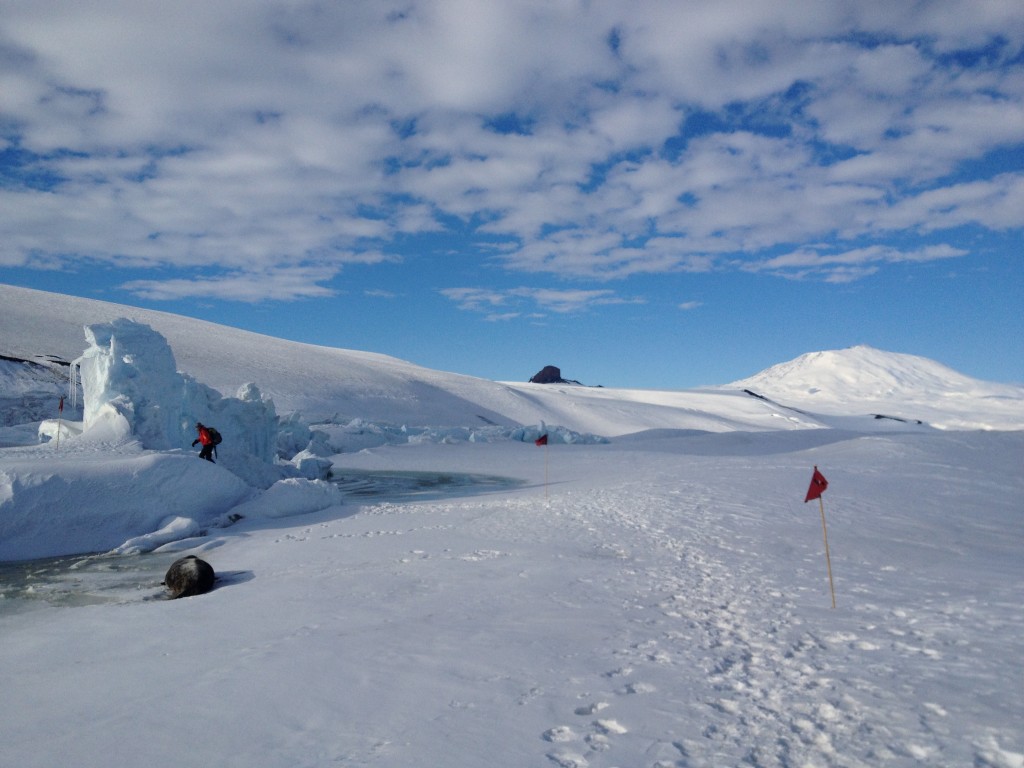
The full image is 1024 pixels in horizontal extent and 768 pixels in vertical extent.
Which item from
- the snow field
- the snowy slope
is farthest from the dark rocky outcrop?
the snow field

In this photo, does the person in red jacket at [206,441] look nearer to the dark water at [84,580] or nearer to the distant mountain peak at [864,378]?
the dark water at [84,580]

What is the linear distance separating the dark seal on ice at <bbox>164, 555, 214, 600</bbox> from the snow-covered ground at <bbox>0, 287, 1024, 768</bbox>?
248mm

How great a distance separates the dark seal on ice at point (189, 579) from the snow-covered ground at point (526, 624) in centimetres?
25

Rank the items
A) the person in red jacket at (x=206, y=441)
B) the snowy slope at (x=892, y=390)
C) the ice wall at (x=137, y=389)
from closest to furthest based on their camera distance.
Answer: the person in red jacket at (x=206, y=441), the ice wall at (x=137, y=389), the snowy slope at (x=892, y=390)

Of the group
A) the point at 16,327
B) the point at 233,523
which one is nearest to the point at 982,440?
the point at 233,523

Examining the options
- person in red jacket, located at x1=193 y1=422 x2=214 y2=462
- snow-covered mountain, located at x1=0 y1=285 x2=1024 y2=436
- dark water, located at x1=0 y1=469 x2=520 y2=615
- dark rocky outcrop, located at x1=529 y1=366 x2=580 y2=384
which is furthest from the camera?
dark rocky outcrop, located at x1=529 y1=366 x2=580 y2=384

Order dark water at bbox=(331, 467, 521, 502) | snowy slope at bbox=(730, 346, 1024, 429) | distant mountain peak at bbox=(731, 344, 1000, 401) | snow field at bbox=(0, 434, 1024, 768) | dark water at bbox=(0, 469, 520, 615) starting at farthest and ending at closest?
distant mountain peak at bbox=(731, 344, 1000, 401) → snowy slope at bbox=(730, 346, 1024, 429) → dark water at bbox=(331, 467, 521, 502) → dark water at bbox=(0, 469, 520, 615) → snow field at bbox=(0, 434, 1024, 768)

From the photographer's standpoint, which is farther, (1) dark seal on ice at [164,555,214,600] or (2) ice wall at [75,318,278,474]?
(2) ice wall at [75,318,278,474]

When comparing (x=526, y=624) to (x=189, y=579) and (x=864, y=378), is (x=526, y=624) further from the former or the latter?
(x=864, y=378)

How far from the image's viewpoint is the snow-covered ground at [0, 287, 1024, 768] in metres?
3.77

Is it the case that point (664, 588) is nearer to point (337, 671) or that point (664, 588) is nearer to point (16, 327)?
point (337, 671)

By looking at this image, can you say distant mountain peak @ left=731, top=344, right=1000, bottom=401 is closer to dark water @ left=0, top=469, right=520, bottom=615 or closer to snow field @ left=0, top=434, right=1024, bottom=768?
snow field @ left=0, top=434, right=1024, bottom=768

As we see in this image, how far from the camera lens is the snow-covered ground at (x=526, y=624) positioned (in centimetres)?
377

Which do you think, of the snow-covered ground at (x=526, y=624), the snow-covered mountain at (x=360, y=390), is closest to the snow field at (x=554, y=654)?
the snow-covered ground at (x=526, y=624)
